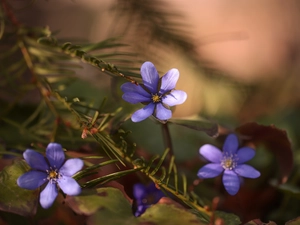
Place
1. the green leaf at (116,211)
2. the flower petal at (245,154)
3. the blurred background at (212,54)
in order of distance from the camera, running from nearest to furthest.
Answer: the green leaf at (116,211)
the flower petal at (245,154)
the blurred background at (212,54)

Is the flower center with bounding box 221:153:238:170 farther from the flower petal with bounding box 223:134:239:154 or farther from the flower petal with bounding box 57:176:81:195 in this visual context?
the flower petal with bounding box 57:176:81:195

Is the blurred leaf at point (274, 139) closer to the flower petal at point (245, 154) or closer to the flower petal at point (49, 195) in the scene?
the flower petal at point (245, 154)

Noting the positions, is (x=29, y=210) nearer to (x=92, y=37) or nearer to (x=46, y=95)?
(x=46, y=95)

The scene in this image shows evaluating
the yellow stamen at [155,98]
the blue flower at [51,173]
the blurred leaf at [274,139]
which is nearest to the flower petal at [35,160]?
the blue flower at [51,173]

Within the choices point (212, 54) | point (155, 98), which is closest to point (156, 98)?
point (155, 98)

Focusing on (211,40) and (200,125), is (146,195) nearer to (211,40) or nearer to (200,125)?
(200,125)

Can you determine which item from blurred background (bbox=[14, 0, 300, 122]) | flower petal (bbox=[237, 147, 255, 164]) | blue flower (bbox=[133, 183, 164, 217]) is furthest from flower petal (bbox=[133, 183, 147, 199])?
blurred background (bbox=[14, 0, 300, 122])

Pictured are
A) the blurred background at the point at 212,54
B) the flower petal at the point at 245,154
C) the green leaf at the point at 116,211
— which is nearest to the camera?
the green leaf at the point at 116,211
